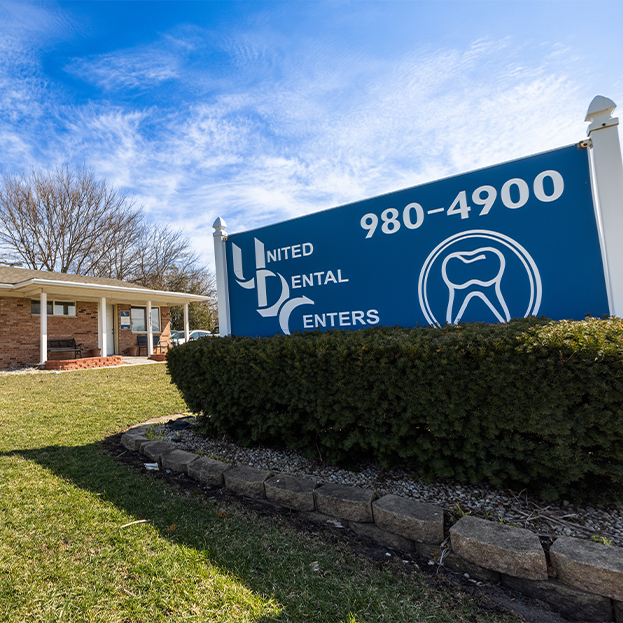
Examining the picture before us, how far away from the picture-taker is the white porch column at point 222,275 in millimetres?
4387

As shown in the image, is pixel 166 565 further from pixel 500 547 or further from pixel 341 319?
pixel 341 319

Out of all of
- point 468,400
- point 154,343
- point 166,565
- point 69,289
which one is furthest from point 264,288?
point 154,343

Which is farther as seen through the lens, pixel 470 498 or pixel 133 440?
pixel 133 440

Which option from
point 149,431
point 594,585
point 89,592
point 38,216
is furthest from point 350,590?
point 38,216

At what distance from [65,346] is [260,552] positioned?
15496mm

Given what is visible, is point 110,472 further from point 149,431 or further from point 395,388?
point 395,388

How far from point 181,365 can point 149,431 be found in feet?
2.92

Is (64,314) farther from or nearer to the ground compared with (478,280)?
farther from the ground

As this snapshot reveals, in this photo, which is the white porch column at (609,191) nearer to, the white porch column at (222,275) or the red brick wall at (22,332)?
the white porch column at (222,275)

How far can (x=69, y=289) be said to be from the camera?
1286 cm

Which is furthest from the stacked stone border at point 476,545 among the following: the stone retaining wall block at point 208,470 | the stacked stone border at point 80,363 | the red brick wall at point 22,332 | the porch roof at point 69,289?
the red brick wall at point 22,332

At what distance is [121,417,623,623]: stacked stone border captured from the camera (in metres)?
1.50

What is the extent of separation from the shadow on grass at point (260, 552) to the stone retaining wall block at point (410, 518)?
0.90ft

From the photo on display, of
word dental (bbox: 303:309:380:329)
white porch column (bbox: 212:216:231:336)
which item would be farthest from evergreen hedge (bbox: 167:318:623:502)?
white porch column (bbox: 212:216:231:336)
